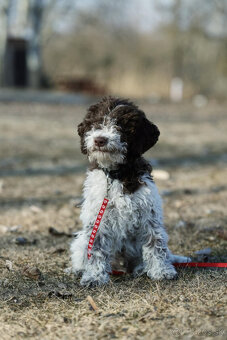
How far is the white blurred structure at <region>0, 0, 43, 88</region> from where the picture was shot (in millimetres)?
29411

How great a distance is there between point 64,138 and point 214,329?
981 centimetres

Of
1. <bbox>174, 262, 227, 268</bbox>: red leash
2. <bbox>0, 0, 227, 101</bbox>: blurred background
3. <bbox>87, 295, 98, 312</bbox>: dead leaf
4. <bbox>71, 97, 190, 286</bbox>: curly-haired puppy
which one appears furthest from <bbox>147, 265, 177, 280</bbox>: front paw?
<bbox>0, 0, 227, 101</bbox>: blurred background

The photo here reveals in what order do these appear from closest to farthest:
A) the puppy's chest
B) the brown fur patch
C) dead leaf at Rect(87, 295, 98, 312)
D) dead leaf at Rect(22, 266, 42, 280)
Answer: dead leaf at Rect(87, 295, 98, 312) < the brown fur patch < the puppy's chest < dead leaf at Rect(22, 266, 42, 280)

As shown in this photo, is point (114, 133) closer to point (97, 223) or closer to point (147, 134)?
point (147, 134)

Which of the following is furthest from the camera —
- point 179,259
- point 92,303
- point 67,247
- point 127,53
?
point 127,53

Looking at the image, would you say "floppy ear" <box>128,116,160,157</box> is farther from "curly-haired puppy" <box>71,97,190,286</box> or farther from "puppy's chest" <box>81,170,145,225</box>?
"puppy's chest" <box>81,170,145,225</box>

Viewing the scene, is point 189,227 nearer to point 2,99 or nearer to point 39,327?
point 39,327

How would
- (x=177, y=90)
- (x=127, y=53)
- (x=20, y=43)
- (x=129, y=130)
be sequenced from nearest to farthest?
(x=129, y=130) → (x=177, y=90) → (x=20, y=43) → (x=127, y=53)

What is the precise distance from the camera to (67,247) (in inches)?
200

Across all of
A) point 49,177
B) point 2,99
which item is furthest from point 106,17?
point 49,177

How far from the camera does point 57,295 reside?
375cm

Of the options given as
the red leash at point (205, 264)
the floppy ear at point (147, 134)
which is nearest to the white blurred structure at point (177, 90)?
the red leash at point (205, 264)

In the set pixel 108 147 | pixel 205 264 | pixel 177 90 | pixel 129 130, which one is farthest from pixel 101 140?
pixel 177 90

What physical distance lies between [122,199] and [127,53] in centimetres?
3536
